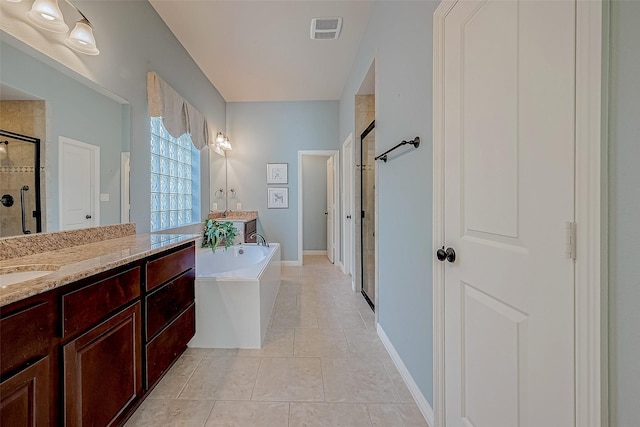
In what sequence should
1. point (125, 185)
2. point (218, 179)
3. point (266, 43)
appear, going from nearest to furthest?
point (125, 185), point (266, 43), point (218, 179)

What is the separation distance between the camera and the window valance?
2385mm

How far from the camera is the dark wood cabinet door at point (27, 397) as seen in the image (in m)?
0.77

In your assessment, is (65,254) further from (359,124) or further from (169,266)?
(359,124)

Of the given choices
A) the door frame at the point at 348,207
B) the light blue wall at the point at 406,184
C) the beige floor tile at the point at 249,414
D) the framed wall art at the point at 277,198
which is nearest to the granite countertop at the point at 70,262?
the beige floor tile at the point at 249,414

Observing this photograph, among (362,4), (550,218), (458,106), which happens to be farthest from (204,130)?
(550,218)

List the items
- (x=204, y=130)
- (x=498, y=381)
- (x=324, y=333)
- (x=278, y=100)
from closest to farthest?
(x=498, y=381) < (x=324, y=333) < (x=204, y=130) < (x=278, y=100)

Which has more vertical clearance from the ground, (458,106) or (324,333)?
(458,106)

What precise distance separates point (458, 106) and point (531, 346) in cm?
88

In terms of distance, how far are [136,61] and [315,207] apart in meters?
4.40

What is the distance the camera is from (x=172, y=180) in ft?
10.2

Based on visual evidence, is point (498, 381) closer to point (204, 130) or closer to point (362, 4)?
point (362, 4)

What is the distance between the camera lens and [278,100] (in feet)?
15.6

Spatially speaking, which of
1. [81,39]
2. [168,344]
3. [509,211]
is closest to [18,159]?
[81,39]

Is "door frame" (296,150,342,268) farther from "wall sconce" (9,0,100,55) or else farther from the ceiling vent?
"wall sconce" (9,0,100,55)
